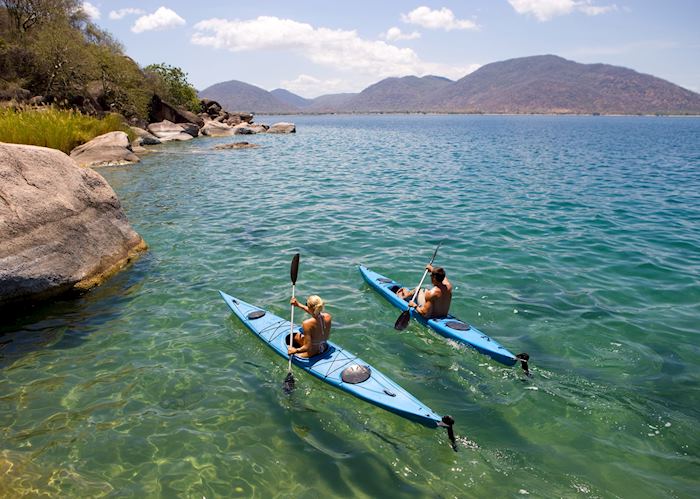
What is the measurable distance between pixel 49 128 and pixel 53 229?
17.9m

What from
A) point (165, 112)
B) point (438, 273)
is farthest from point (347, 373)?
point (165, 112)

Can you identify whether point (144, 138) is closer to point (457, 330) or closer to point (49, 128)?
point (49, 128)

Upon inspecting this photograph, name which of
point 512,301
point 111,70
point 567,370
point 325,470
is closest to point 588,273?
point 512,301

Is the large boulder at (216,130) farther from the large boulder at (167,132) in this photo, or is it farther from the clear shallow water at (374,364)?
the clear shallow water at (374,364)

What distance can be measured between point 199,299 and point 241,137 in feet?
162

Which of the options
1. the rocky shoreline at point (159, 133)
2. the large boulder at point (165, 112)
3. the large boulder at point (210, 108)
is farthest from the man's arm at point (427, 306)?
the large boulder at point (210, 108)

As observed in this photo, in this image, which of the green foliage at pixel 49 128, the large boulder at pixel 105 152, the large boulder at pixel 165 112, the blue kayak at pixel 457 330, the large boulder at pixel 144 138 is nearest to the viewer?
the blue kayak at pixel 457 330

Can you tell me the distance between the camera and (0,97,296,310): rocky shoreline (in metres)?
8.71

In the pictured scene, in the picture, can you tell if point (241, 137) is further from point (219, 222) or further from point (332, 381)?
point (332, 381)

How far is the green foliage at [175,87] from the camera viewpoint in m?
57.5

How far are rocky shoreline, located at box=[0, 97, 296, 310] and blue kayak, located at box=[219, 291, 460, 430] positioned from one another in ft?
13.3

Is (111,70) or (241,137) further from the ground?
(111,70)

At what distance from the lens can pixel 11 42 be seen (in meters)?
38.0

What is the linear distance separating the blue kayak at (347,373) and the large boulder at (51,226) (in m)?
4.06
